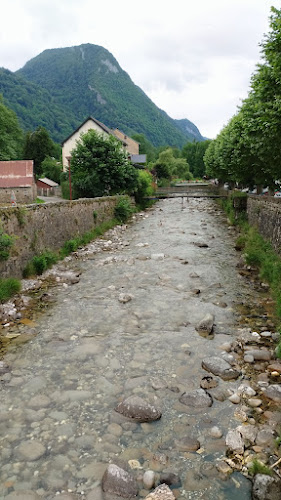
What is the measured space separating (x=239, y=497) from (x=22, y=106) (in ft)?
595

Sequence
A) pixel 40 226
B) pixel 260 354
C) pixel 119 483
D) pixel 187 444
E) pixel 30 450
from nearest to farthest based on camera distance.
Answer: pixel 119 483 → pixel 30 450 → pixel 187 444 → pixel 260 354 → pixel 40 226

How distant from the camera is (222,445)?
4.91m

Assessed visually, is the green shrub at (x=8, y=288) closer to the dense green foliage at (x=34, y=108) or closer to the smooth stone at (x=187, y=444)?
the smooth stone at (x=187, y=444)

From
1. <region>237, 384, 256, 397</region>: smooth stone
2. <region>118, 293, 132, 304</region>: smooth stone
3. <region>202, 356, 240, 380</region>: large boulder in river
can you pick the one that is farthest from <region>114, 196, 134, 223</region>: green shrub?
<region>237, 384, 256, 397</region>: smooth stone

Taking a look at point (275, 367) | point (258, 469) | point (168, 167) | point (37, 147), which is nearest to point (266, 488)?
point (258, 469)

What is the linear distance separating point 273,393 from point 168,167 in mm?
78049

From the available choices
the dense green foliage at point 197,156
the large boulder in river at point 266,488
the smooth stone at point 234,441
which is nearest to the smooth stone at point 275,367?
the smooth stone at point 234,441

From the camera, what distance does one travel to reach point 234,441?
4891mm

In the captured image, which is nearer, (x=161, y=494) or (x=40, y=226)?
(x=161, y=494)

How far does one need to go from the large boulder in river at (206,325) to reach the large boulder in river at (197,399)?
8.81 ft

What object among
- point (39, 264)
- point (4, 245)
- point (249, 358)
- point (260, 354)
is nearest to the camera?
point (249, 358)

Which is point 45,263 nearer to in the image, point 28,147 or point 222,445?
point 222,445

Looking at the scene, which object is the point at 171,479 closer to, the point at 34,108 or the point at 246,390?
the point at 246,390

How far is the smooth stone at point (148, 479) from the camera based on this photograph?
426 cm
